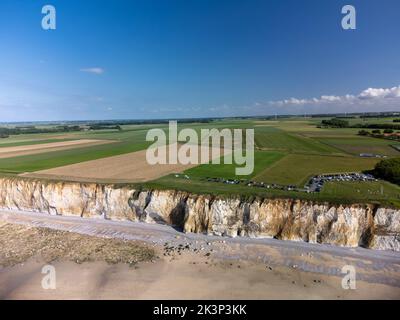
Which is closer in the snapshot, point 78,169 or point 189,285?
point 189,285

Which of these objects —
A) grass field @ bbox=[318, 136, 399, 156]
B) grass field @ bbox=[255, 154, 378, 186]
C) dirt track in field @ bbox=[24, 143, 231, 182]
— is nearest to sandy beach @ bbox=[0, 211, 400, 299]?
dirt track in field @ bbox=[24, 143, 231, 182]

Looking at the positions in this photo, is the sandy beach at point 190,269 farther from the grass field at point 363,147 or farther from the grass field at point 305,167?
the grass field at point 363,147

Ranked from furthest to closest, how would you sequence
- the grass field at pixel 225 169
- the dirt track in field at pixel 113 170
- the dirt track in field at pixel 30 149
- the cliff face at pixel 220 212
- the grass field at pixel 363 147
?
the dirt track in field at pixel 30 149 < the grass field at pixel 363 147 < the grass field at pixel 225 169 < the dirt track in field at pixel 113 170 < the cliff face at pixel 220 212

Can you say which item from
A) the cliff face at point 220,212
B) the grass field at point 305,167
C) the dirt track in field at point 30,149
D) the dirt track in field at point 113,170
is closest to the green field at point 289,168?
the grass field at point 305,167

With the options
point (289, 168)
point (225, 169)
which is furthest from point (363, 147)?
point (225, 169)

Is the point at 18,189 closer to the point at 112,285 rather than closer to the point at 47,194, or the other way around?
the point at 47,194
